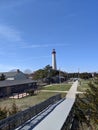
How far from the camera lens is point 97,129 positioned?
51.1 ft

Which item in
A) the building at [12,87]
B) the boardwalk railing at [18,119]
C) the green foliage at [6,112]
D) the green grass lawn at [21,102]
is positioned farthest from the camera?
the building at [12,87]

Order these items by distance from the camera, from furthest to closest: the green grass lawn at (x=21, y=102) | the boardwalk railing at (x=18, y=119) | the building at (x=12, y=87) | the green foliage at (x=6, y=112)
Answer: the building at (x=12, y=87), the green grass lawn at (x=21, y=102), the green foliage at (x=6, y=112), the boardwalk railing at (x=18, y=119)

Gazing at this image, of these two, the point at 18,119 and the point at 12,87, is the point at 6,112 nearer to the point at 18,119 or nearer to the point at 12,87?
the point at 18,119

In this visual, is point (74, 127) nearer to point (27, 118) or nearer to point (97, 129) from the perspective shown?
point (97, 129)

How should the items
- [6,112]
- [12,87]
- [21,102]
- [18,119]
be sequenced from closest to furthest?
[18,119] < [6,112] < [21,102] < [12,87]

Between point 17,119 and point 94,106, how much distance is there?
3739 millimetres

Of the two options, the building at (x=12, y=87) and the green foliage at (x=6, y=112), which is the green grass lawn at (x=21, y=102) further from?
the green foliage at (x=6, y=112)

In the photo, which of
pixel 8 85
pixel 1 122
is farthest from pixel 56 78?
pixel 1 122

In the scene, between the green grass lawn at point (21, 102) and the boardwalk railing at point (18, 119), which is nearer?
the boardwalk railing at point (18, 119)

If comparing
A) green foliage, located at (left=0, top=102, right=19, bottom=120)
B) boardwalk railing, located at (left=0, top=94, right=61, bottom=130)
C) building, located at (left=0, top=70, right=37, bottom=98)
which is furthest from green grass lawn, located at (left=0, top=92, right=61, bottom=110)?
boardwalk railing, located at (left=0, top=94, right=61, bottom=130)

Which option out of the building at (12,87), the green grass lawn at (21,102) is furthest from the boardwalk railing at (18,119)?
the building at (12,87)

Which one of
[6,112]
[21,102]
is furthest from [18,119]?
[21,102]

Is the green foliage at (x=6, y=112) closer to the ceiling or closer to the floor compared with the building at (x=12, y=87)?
closer to the floor

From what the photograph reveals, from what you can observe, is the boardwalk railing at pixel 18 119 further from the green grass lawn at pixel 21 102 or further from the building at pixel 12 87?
the building at pixel 12 87
